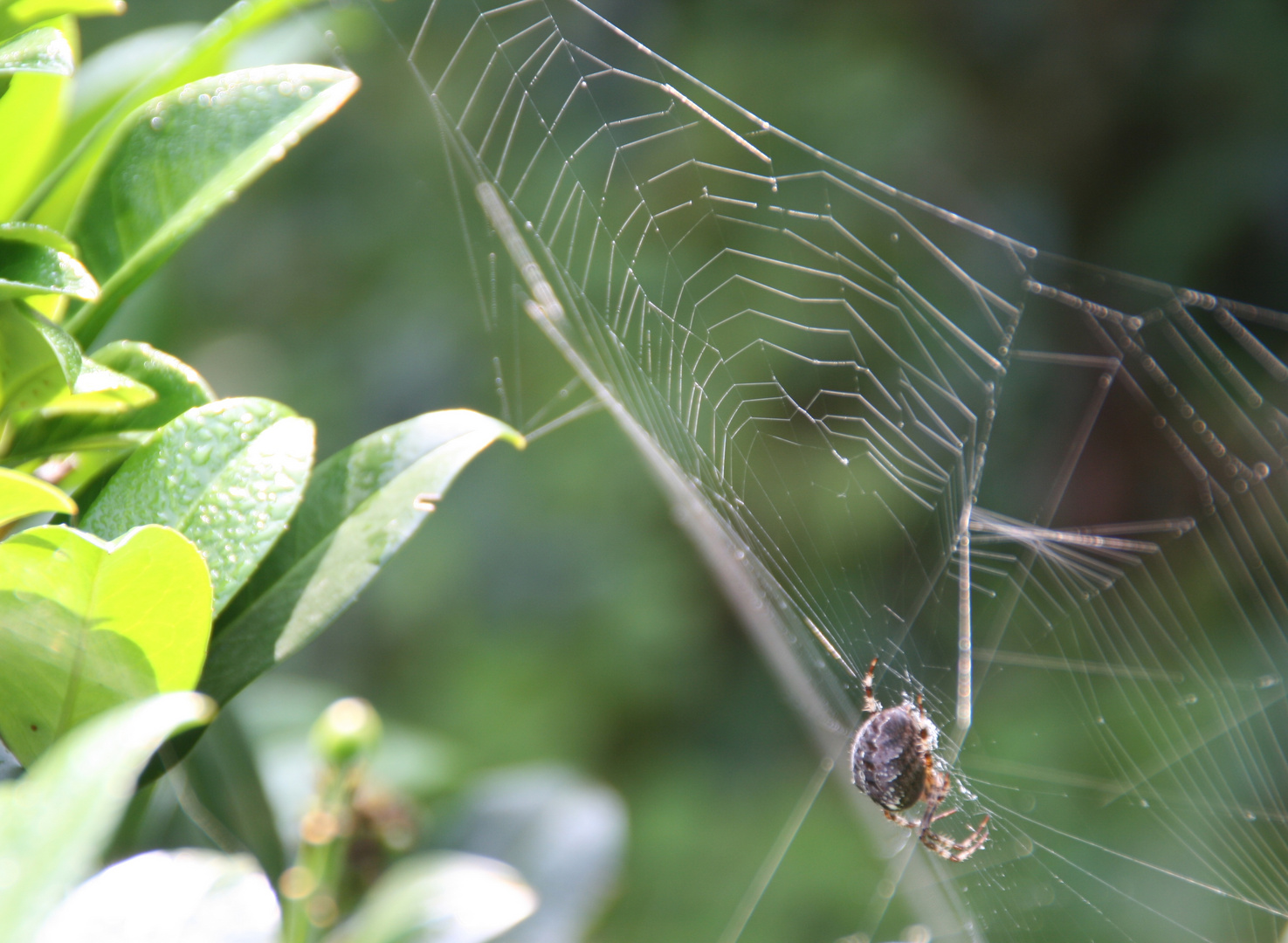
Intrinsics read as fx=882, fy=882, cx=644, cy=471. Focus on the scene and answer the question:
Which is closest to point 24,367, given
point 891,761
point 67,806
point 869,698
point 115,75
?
point 67,806

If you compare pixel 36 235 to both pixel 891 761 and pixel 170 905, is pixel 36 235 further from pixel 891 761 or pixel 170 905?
pixel 891 761

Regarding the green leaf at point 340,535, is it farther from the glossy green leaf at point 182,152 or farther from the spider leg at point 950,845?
the spider leg at point 950,845

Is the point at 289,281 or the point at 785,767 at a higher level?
the point at 289,281

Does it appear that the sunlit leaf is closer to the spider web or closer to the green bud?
the green bud

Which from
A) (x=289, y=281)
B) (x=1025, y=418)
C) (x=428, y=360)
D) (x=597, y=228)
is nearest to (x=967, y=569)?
(x=1025, y=418)

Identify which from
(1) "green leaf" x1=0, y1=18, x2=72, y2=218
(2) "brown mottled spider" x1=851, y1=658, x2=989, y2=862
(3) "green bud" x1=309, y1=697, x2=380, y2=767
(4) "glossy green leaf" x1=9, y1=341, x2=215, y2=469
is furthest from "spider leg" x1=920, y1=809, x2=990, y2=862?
(1) "green leaf" x1=0, y1=18, x2=72, y2=218

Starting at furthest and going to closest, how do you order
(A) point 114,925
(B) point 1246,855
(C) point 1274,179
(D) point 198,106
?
(C) point 1274,179 → (B) point 1246,855 → (D) point 198,106 → (A) point 114,925

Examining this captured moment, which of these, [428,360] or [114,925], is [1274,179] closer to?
[428,360]
